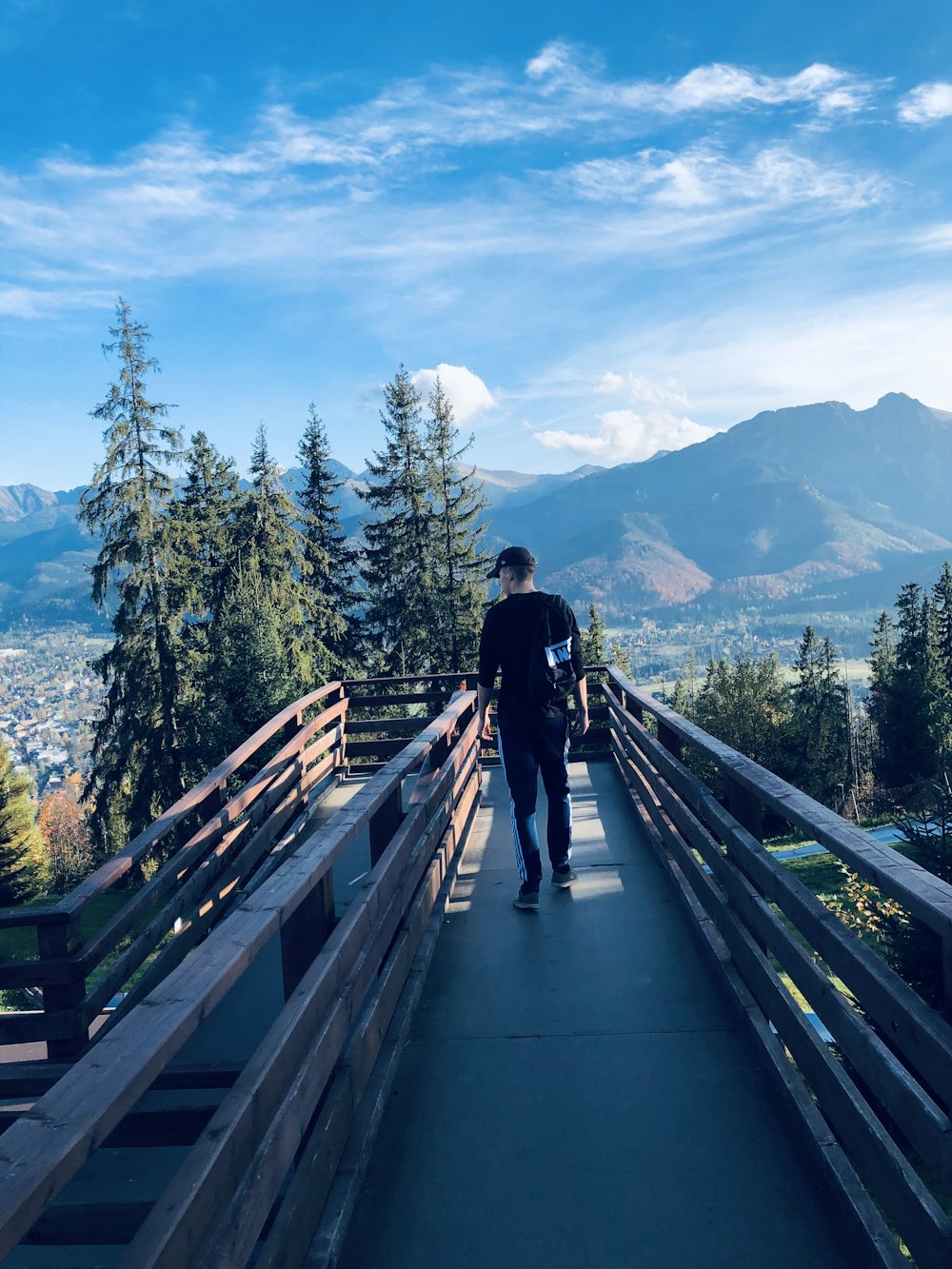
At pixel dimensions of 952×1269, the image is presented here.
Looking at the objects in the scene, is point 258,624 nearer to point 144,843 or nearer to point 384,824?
point 144,843

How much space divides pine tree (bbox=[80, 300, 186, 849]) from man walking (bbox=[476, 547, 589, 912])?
22.0m

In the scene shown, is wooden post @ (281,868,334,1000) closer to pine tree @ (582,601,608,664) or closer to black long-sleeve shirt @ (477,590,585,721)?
black long-sleeve shirt @ (477,590,585,721)

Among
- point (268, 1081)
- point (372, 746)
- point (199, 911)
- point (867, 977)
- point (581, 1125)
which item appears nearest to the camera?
point (268, 1081)

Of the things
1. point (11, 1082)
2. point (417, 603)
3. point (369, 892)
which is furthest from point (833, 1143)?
point (417, 603)

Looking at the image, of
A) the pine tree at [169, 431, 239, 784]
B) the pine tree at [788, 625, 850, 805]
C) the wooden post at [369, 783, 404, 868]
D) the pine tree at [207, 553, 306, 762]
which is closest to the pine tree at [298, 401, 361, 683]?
the pine tree at [169, 431, 239, 784]

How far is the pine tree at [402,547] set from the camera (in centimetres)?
3291

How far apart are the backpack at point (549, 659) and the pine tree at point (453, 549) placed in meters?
26.4

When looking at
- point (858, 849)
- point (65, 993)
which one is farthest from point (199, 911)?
Result: point (858, 849)

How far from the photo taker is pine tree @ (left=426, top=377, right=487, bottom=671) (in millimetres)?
32656

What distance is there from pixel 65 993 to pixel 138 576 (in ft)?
74.3

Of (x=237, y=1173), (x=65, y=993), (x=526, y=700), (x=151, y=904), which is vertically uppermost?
(x=526, y=700)

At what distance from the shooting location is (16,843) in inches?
1318

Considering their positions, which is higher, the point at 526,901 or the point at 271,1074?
the point at 271,1074

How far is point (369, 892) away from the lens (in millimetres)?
3426
